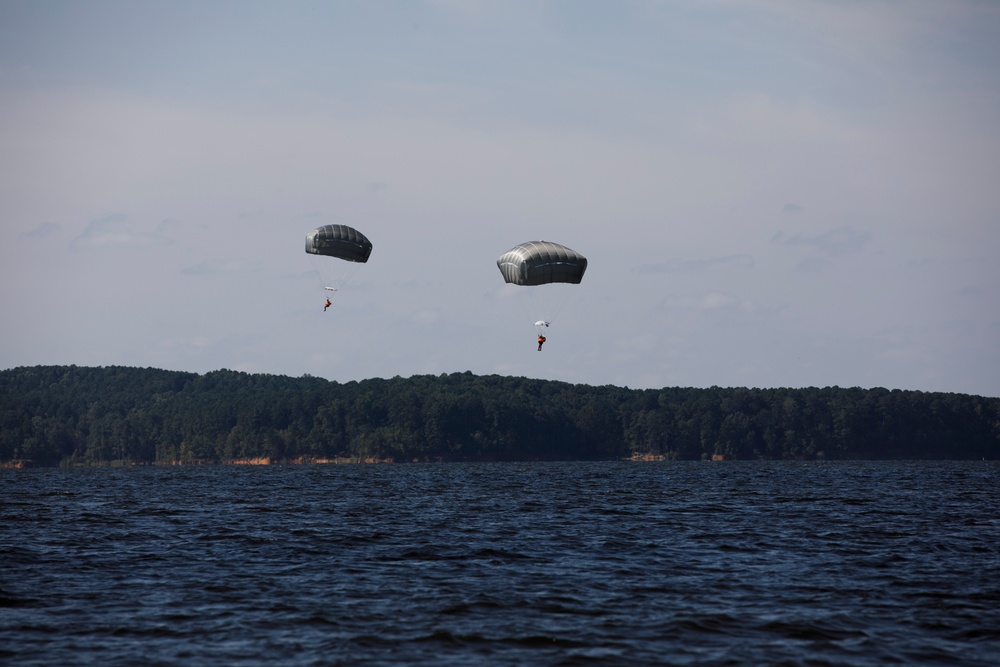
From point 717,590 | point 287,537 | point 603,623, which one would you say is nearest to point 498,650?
point 603,623

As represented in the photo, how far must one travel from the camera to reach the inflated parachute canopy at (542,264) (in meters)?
56.7

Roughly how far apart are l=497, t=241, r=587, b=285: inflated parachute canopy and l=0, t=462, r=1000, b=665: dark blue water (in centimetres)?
1286

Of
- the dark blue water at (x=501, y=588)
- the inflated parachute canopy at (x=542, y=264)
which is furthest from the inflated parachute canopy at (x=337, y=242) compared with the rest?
the dark blue water at (x=501, y=588)

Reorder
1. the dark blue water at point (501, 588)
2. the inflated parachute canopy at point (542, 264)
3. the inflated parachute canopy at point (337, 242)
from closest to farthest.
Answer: the dark blue water at point (501, 588)
the inflated parachute canopy at point (542, 264)
the inflated parachute canopy at point (337, 242)

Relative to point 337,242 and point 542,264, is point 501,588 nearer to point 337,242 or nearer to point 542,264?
point 542,264

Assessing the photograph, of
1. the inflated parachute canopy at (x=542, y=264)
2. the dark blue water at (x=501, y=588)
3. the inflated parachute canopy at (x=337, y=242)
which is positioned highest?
the inflated parachute canopy at (x=337, y=242)

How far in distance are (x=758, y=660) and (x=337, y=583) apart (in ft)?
41.0

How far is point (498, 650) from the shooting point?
2108 centimetres

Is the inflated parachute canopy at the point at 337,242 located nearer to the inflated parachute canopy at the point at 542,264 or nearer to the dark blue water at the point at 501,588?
the inflated parachute canopy at the point at 542,264

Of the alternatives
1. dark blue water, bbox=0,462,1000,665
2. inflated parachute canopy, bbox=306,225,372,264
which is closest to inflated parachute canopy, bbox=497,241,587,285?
inflated parachute canopy, bbox=306,225,372,264

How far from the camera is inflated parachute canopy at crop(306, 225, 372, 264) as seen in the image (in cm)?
6506

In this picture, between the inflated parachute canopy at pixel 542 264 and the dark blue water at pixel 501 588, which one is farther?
the inflated parachute canopy at pixel 542 264

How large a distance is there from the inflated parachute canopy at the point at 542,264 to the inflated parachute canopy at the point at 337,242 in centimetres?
1140

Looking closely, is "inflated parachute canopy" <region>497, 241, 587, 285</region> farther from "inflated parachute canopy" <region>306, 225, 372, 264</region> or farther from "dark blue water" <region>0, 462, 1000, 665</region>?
"dark blue water" <region>0, 462, 1000, 665</region>
